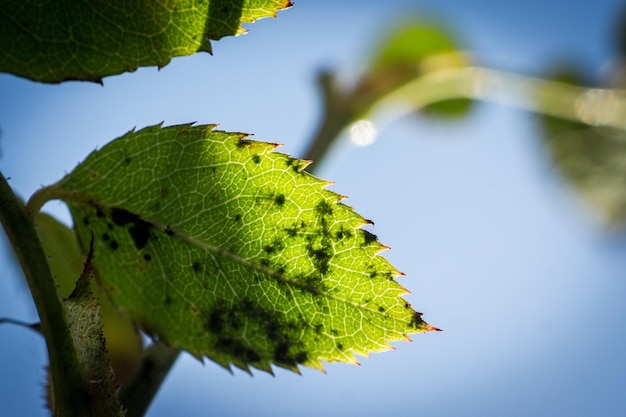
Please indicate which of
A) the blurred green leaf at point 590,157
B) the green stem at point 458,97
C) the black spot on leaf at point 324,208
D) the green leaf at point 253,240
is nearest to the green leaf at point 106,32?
the green leaf at point 253,240

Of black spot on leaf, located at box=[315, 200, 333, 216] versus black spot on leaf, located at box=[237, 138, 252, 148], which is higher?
black spot on leaf, located at box=[237, 138, 252, 148]

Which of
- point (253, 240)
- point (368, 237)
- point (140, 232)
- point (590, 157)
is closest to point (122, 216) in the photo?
point (140, 232)

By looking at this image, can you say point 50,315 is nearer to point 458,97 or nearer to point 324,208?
point 324,208

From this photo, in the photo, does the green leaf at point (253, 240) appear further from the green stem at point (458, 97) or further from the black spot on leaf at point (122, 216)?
the green stem at point (458, 97)

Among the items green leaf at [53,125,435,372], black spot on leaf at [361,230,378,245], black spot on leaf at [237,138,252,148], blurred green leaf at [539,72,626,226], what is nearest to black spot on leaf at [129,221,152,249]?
green leaf at [53,125,435,372]

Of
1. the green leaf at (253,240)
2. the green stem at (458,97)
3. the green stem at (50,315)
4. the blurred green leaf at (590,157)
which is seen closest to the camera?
the green stem at (50,315)

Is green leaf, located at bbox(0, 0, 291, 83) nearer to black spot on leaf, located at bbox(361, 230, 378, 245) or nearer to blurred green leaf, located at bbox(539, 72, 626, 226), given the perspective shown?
black spot on leaf, located at bbox(361, 230, 378, 245)
